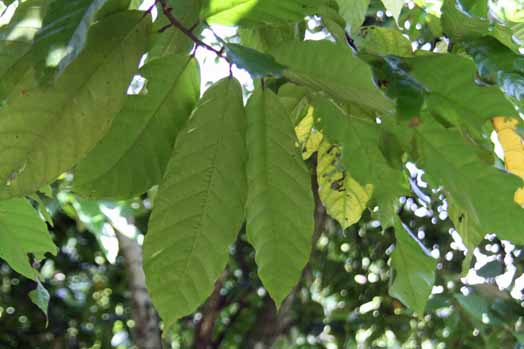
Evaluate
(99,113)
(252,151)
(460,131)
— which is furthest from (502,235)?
(99,113)

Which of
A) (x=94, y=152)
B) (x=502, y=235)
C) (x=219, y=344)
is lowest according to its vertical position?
(x=219, y=344)

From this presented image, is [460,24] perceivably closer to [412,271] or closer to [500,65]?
[500,65]

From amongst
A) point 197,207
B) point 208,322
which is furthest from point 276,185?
point 208,322

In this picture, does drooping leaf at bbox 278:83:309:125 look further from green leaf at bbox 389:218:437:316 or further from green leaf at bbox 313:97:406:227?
green leaf at bbox 389:218:437:316

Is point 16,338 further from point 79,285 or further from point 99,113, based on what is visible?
point 99,113

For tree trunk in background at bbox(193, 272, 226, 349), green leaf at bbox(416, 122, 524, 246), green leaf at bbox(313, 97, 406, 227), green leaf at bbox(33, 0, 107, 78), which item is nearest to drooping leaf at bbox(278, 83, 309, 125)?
green leaf at bbox(313, 97, 406, 227)

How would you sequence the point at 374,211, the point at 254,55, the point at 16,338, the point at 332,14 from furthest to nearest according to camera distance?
1. the point at 16,338
2. the point at 374,211
3. the point at 332,14
4. the point at 254,55

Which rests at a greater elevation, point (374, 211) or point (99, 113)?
point (99, 113)

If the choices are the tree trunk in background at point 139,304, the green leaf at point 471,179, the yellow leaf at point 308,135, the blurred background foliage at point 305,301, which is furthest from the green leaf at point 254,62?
the tree trunk in background at point 139,304
